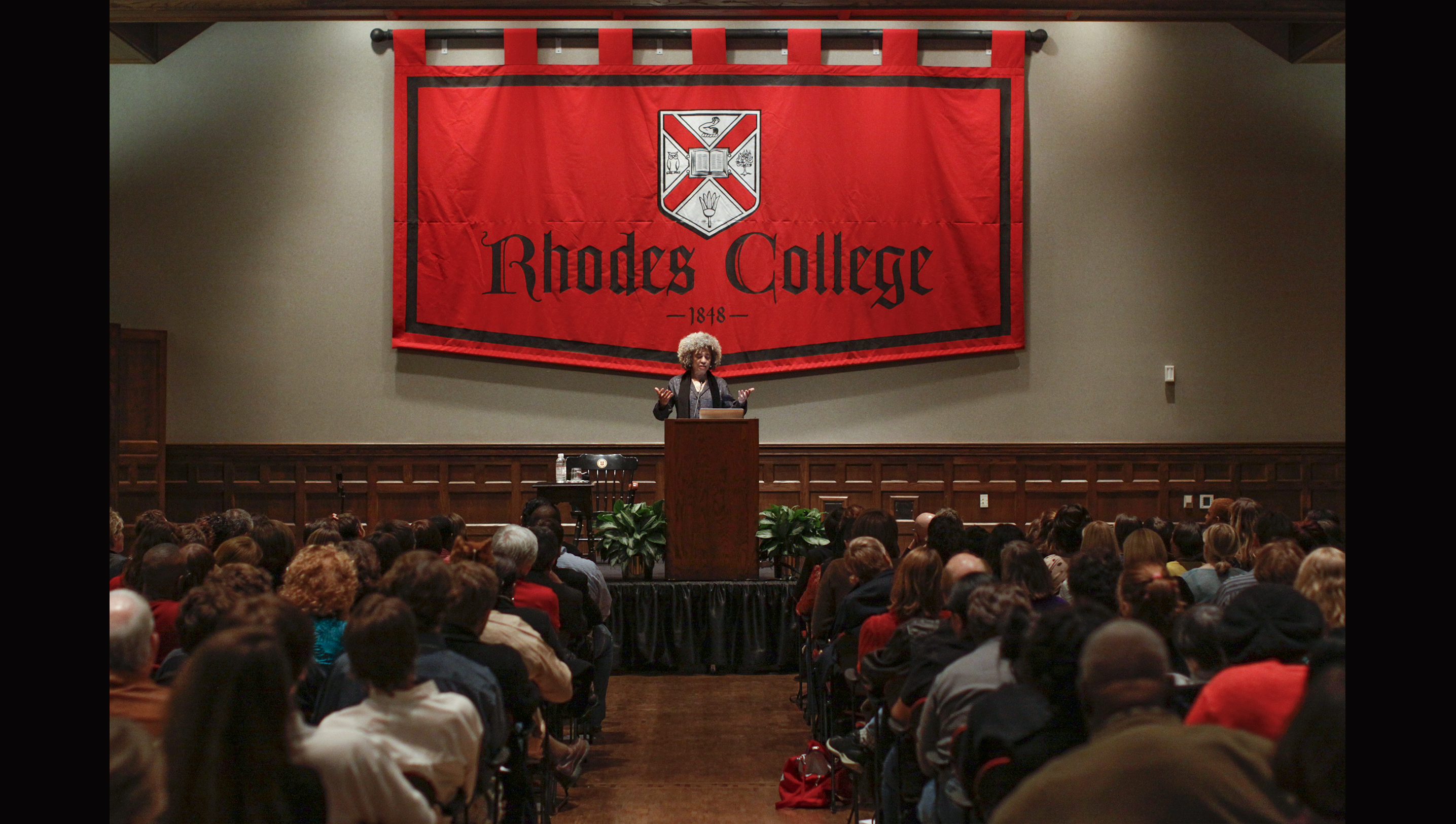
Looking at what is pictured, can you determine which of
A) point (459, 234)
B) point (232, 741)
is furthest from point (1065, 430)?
point (232, 741)

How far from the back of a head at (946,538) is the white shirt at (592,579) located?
147cm

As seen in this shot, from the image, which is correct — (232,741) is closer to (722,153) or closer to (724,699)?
(724,699)

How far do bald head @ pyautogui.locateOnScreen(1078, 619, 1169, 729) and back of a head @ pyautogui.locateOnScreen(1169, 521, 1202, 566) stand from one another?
3.32 meters

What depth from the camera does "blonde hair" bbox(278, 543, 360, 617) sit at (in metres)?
2.94

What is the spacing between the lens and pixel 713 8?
7988 mm

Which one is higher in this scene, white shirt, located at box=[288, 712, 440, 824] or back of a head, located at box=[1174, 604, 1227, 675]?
back of a head, located at box=[1174, 604, 1227, 675]

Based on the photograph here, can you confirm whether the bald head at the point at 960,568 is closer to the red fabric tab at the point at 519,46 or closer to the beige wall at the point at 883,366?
the beige wall at the point at 883,366

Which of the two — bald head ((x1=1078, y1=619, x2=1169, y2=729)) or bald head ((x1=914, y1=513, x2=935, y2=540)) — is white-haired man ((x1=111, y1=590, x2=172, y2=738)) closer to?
bald head ((x1=1078, y1=619, x2=1169, y2=729))

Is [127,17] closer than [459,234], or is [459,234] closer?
[127,17]

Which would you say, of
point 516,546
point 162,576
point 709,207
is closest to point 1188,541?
point 516,546

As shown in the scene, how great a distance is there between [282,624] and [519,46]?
7.85m

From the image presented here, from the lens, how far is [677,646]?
627 cm

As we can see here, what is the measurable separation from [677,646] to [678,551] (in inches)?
23.5

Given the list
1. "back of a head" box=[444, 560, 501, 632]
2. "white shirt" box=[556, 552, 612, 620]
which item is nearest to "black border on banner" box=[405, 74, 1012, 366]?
"white shirt" box=[556, 552, 612, 620]
